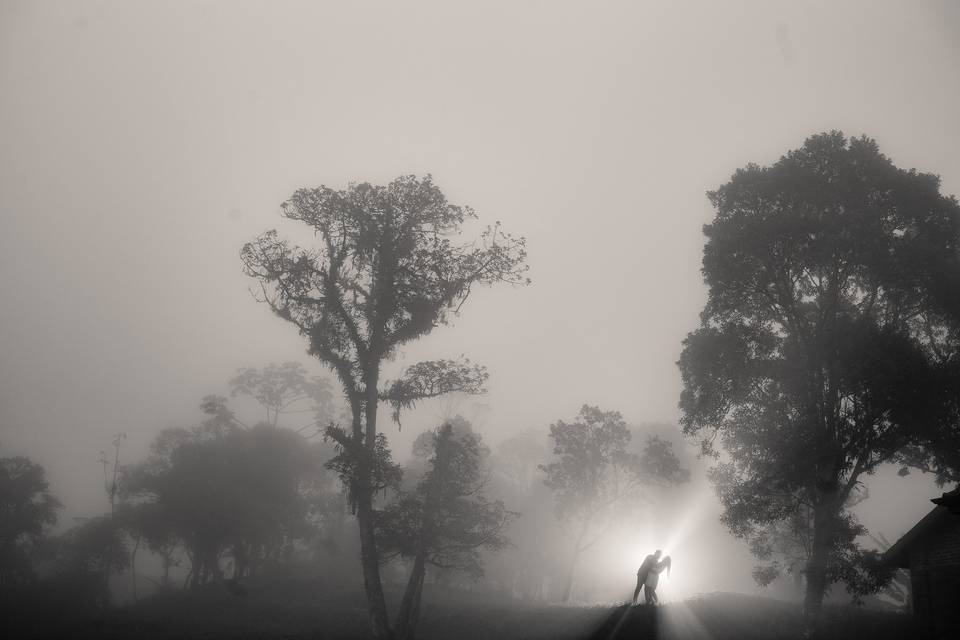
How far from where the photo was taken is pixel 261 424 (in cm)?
5022

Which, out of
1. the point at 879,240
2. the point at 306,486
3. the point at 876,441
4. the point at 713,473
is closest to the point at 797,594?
the point at 713,473

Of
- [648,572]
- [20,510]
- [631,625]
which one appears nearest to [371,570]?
[631,625]

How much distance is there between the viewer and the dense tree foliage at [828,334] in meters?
14.6

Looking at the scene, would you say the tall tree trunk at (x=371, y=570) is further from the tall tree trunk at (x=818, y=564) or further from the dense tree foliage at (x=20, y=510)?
the dense tree foliage at (x=20, y=510)

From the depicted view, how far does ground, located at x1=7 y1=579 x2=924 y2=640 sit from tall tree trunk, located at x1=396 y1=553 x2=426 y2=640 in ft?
5.13

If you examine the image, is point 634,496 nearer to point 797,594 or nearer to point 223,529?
point 797,594

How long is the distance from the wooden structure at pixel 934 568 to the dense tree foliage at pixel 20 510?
67875 mm

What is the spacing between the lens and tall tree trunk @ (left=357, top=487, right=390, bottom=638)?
17016mm

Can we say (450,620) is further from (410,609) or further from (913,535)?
(913,535)

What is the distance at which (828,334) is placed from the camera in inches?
631

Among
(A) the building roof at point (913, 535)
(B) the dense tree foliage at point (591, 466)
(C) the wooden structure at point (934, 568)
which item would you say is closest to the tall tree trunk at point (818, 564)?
(A) the building roof at point (913, 535)

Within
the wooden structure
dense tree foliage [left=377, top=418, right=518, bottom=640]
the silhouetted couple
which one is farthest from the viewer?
dense tree foliage [left=377, top=418, right=518, bottom=640]

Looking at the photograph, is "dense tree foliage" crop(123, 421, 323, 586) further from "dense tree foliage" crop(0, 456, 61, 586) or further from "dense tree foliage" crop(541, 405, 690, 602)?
"dense tree foliage" crop(541, 405, 690, 602)

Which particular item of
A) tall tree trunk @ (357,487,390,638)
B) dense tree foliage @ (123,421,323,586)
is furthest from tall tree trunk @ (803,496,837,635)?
dense tree foliage @ (123,421,323,586)
